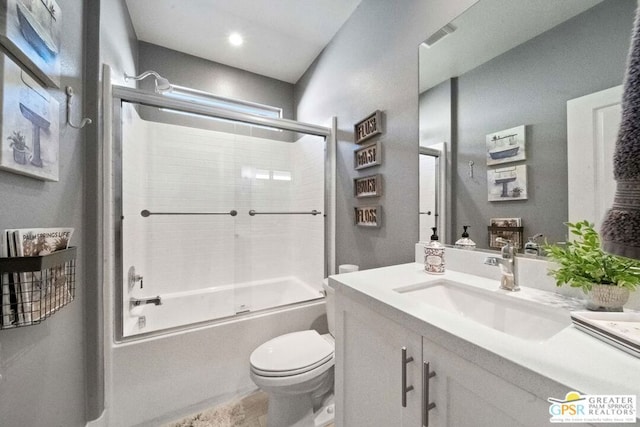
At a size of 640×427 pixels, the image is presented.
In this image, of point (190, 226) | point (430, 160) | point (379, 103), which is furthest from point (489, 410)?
point (190, 226)

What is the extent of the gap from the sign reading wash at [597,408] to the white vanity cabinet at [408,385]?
0.04m

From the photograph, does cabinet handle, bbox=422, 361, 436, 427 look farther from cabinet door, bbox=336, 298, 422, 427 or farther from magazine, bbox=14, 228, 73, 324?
magazine, bbox=14, 228, 73, 324

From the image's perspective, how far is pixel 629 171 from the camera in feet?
1.13

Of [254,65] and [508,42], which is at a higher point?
[254,65]

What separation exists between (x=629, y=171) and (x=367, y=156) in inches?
51.9

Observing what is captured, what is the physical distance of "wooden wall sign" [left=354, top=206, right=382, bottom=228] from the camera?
154cm

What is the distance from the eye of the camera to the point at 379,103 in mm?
1540

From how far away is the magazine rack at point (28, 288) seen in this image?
0.64m

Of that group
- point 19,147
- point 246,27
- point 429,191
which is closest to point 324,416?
point 429,191

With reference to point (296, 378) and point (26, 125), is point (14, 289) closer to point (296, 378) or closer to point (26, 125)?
point (26, 125)

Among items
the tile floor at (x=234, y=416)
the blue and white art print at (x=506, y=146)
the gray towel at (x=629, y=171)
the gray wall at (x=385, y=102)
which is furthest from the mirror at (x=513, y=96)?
the tile floor at (x=234, y=416)

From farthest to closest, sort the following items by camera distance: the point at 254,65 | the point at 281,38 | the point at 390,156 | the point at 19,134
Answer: the point at 254,65 → the point at 281,38 → the point at 390,156 → the point at 19,134

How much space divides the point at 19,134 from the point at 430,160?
1539mm

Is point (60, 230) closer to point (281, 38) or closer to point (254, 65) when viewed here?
point (281, 38)
